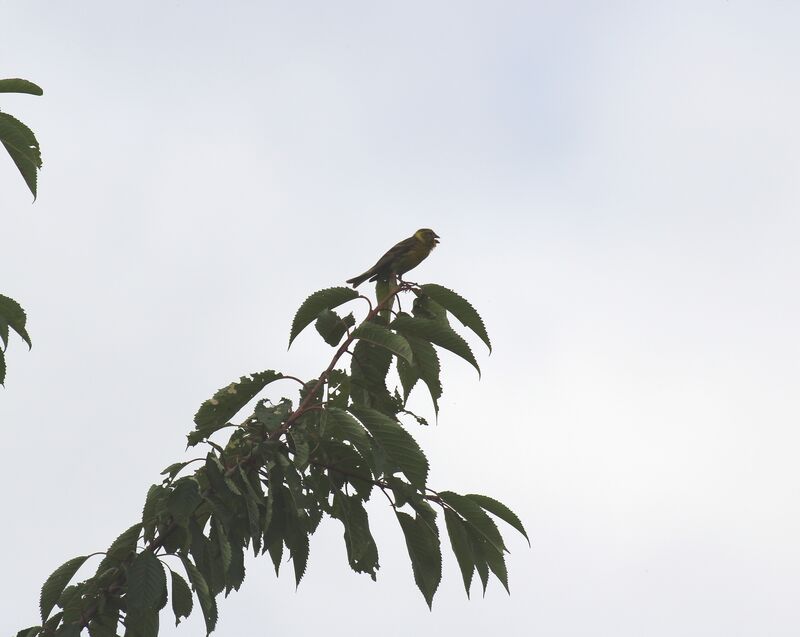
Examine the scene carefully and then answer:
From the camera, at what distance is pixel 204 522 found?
4.03 meters

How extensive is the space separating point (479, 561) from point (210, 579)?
3.56 feet

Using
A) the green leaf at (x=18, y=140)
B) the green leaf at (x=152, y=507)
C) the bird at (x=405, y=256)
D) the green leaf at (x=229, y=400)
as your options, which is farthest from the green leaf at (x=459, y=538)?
the bird at (x=405, y=256)

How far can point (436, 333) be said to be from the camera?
4.17m

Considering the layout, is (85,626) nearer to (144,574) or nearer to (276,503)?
(144,574)

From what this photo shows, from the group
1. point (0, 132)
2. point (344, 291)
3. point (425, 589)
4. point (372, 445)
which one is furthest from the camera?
point (344, 291)

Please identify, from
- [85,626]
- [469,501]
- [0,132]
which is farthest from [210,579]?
[0,132]

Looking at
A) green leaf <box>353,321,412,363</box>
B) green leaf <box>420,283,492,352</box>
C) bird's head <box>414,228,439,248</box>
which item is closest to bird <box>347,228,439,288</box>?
bird's head <box>414,228,439,248</box>

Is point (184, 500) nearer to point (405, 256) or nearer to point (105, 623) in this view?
point (105, 623)

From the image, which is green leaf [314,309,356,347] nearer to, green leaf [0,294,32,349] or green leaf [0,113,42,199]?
green leaf [0,294,32,349]

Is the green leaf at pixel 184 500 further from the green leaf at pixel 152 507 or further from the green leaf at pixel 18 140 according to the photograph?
the green leaf at pixel 18 140

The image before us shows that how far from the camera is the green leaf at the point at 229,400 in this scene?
4.25 metres

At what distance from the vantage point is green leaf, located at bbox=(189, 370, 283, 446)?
4250mm

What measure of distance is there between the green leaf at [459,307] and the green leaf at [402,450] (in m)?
0.72

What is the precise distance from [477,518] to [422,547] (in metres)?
0.26
